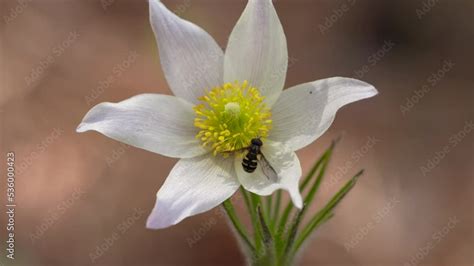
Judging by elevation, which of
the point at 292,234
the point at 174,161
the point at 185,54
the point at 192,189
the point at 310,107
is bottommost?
the point at 174,161

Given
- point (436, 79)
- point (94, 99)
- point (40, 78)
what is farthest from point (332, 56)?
point (40, 78)

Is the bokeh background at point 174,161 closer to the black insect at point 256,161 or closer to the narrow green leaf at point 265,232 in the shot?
the black insect at point 256,161

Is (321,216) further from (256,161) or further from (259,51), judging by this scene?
(259,51)

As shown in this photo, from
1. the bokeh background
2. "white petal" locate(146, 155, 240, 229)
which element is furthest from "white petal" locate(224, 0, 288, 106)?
the bokeh background

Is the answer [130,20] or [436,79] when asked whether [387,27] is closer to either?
[436,79]

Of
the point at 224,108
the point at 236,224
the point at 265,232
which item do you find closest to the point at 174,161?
the point at 224,108

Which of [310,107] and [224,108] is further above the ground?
[310,107]
